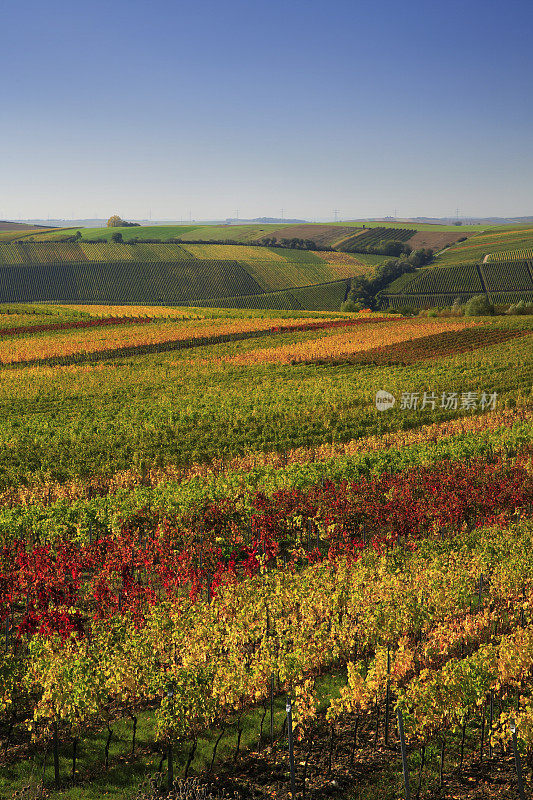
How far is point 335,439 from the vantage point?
100 ft

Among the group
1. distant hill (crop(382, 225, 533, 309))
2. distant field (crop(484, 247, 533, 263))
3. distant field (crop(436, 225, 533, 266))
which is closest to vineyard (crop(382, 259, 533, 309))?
distant hill (crop(382, 225, 533, 309))

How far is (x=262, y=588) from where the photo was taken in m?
14.5

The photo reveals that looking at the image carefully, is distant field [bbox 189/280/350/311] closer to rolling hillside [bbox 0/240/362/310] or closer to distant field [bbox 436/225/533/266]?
rolling hillside [bbox 0/240/362/310]

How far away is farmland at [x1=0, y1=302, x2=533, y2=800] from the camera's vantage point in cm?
1066

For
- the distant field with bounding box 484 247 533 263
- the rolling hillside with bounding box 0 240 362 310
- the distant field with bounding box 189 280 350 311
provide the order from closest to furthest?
the distant field with bounding box 189 280 350 311 → the rolling hillside with bounding box 0 240 362 310 → the distant field with bounding box 484 247 533 263

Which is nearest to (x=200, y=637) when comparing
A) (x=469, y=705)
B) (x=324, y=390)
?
(x=469, y=705)

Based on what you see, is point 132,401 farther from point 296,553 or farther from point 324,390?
point 296,553

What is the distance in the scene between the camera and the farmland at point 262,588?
10656mm

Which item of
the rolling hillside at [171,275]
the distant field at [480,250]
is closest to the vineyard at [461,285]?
the rolling hillside at [171,275]

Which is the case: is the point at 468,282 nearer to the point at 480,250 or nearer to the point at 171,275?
the point at 480,250

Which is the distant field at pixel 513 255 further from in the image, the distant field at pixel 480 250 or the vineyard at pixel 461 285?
the vineyard at pixel 461 285

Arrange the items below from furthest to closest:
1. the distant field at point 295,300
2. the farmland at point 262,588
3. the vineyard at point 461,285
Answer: the vineyard at point 461,285
the distant field at point 295,300
the farmland at point 262,588

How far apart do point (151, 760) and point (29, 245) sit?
179430mm

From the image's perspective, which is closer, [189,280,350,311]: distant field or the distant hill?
[189,280,350,311]: distant field
